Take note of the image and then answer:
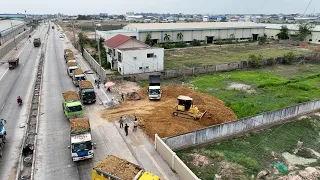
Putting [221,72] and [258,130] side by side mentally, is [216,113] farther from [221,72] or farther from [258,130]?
[221,72]

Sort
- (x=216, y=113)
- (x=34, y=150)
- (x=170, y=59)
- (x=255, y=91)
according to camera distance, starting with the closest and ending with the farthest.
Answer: (x=34, y=150), (x=216, y=113), (x=255, y=91), (x=170, y=59)

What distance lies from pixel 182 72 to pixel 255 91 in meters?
12.4

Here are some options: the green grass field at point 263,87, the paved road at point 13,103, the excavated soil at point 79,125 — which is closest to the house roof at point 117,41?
the paved road at point 13,103

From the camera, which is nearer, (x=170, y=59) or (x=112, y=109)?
(x=112, y=109)

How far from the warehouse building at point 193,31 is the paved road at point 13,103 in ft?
103

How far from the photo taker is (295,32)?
86.9 meters

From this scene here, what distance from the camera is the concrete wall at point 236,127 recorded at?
2162cm

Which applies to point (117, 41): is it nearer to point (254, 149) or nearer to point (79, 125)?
point (79, 125)

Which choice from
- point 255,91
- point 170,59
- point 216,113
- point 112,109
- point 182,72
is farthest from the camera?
point 170,59

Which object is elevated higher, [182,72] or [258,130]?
[182,72]

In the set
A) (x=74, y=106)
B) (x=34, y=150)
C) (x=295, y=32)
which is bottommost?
(x=34, y=150)

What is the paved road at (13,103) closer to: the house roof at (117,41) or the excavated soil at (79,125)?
Answer: the excavated soil at (79,125)

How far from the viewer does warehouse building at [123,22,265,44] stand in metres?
75.2

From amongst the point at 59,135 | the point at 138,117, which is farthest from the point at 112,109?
the point at 59,135
